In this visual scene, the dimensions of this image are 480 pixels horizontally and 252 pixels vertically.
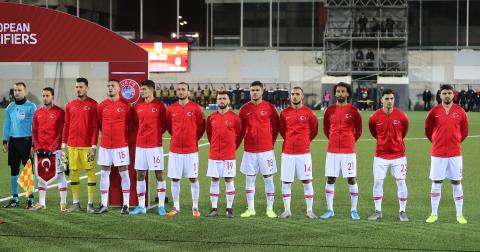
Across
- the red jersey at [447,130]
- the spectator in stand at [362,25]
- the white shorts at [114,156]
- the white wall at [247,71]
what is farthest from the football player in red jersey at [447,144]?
the spectator in stand at [362,25]

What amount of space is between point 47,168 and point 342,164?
15.9 ft

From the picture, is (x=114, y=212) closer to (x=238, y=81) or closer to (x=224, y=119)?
(x=224, y=119)

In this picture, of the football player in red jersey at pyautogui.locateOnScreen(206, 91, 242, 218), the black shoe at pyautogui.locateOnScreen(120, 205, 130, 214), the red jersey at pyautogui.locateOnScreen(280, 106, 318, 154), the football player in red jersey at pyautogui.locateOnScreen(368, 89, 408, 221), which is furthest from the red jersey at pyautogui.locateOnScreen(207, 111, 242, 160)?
the football player in red jersey at pyautogui.locateOnScreen(368, 89, 408, 221)

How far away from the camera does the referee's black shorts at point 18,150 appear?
46.0 feet

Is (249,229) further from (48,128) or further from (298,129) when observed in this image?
(48,128)

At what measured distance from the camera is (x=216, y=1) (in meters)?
56.0

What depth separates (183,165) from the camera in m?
12.9

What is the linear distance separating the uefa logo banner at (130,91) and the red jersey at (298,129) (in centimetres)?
264

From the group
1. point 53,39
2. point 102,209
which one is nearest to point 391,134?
point 102,209

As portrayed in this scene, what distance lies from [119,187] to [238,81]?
41.8 m

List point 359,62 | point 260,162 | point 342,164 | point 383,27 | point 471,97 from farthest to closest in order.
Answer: point 359,62 → point 383,27 → point 471,97 → point 260,162 → point 342,164

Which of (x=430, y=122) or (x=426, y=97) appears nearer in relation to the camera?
(x=430, y=122)

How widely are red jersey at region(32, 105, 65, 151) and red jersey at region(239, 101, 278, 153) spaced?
3095 mm

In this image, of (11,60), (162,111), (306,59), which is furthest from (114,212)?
(306,59)
